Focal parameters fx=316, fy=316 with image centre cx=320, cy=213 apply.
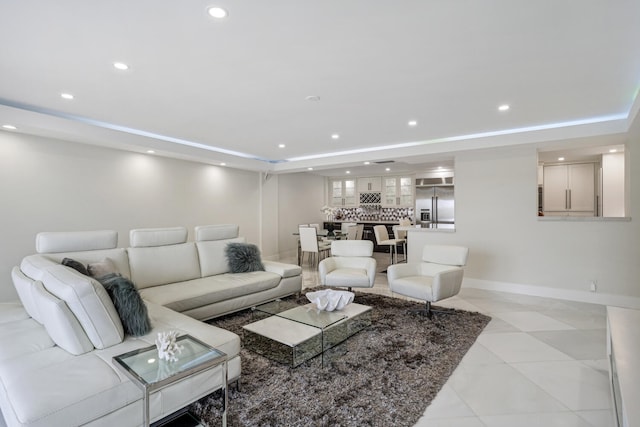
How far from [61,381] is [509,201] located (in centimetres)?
549

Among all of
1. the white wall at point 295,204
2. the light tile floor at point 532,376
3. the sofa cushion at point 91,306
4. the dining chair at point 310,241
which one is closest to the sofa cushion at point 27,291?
the sofa cushion at point 91,306

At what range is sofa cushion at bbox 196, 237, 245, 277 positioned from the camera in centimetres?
420

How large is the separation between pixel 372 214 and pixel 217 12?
8331 mm

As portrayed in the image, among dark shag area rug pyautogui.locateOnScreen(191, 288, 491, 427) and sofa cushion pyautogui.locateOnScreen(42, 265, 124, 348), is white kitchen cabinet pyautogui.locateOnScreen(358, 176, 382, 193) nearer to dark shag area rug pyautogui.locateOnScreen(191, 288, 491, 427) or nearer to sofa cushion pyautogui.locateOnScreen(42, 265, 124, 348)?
dark shag area rug pyautogui.locateOnScreen(191, 288, 491, 427)

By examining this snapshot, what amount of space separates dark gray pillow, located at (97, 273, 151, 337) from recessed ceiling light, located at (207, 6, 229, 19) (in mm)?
1884

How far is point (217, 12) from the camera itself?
1.83 m

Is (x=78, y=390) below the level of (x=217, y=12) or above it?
below

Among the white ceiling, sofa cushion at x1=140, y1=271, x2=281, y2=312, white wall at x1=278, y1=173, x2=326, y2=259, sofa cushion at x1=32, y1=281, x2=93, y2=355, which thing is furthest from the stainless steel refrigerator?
sofa cushion at x1=32, y1=281, x2=93, y2=355

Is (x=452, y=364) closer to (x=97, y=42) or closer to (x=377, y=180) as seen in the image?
(x=97, y=42)

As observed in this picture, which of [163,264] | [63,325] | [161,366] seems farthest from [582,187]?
[63,325]

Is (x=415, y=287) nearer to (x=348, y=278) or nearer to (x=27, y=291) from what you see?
(x=348, y=278)

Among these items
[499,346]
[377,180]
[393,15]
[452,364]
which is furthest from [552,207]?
[393,15]

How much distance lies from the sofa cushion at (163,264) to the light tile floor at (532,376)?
3107 millimetres

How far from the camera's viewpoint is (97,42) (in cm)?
217
